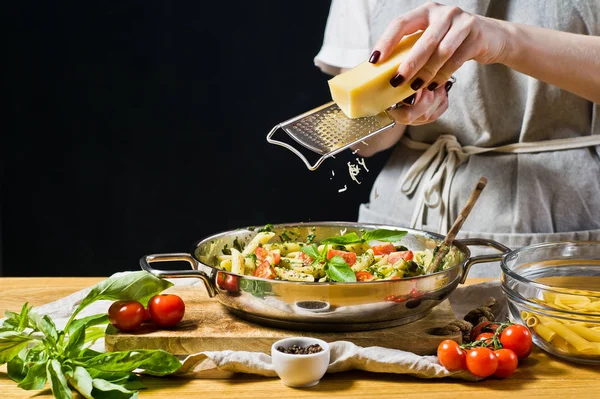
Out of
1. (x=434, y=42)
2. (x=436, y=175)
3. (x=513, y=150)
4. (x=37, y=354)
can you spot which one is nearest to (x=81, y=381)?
(x=37, y=354)

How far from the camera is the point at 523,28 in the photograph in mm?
1847

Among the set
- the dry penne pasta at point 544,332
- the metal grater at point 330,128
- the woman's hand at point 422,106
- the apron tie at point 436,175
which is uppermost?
the woman's hand at point 422,106

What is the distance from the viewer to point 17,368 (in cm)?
131

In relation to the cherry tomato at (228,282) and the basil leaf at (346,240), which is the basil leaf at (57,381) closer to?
the cherry tomato at (228,282)

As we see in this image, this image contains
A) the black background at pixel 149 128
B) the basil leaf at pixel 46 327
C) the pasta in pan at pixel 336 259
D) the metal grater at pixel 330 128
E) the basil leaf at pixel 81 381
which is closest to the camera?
the basil leaf at pixel 81 381

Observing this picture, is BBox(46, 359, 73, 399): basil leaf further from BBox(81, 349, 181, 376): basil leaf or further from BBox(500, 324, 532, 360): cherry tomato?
BBox(500, 324, 532, 360): cherry tomato

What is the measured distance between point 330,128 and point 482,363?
65cm

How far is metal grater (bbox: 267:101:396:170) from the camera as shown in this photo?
64.6 inches

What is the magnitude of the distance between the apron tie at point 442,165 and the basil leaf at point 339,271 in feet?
2.58

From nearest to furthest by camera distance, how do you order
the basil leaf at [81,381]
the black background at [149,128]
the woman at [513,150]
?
the basil leaf at [81,381]
the woman at [513,150]
the black background at [149,128]

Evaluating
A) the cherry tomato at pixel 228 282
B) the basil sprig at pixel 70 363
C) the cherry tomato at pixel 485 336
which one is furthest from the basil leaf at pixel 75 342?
the cherry tomato at pixel 485 336

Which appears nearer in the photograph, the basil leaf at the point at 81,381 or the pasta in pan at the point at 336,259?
the basil leaf at the point at 81,381

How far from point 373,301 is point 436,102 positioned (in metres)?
0.68

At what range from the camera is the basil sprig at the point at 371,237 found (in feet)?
5.63
